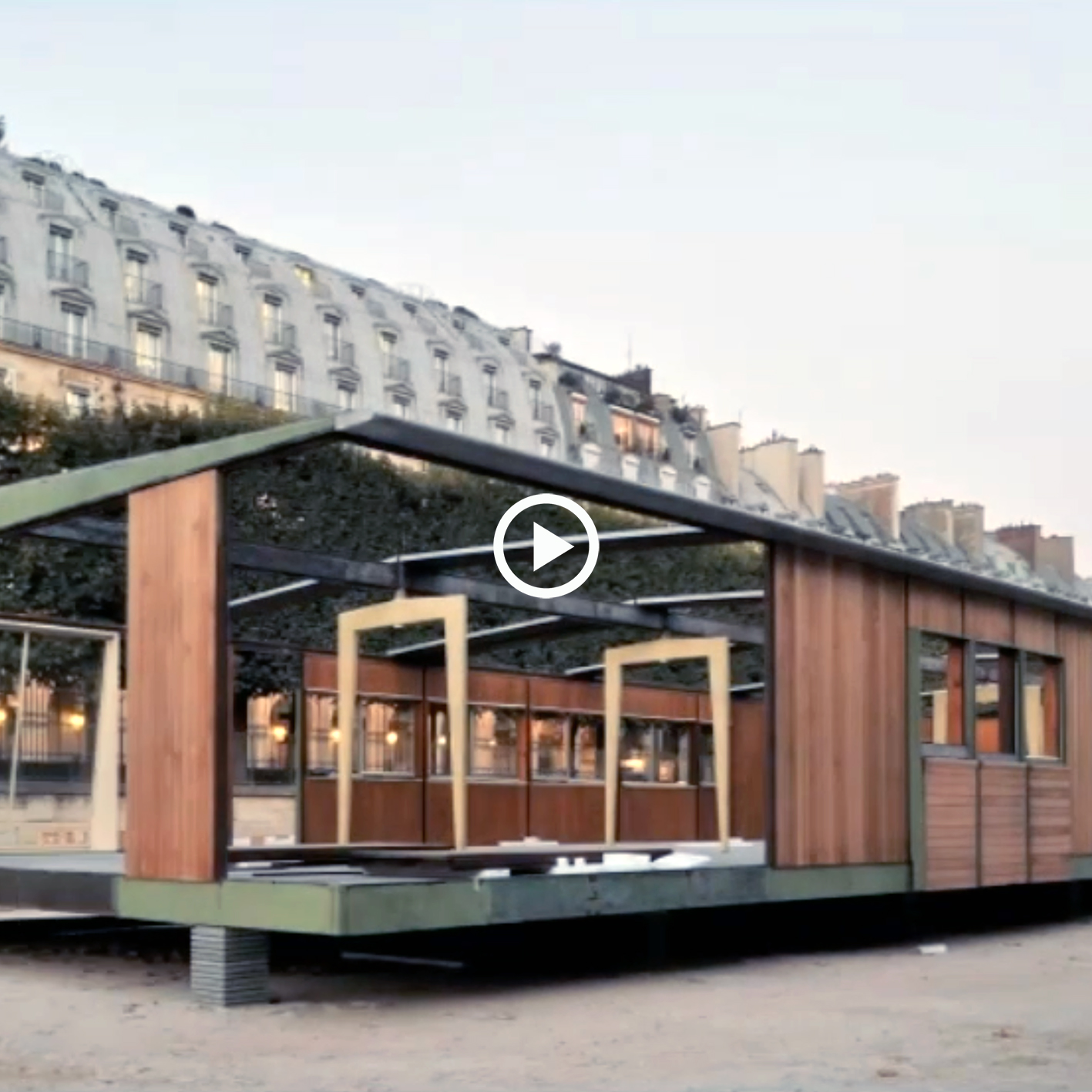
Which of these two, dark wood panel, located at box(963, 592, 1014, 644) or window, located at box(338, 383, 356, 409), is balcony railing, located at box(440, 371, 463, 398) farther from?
dark wood panel, located at box(963, 592, 1014, 644)

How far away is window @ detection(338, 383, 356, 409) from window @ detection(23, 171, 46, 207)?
12.5 metres

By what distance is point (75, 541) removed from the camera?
44.8 ft

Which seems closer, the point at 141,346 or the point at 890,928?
the point at 890,928

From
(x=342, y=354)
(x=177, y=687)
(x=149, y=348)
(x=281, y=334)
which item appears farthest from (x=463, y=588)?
(x=342, y=354)

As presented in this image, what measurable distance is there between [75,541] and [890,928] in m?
8.18

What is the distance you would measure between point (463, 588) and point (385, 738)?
299 cm

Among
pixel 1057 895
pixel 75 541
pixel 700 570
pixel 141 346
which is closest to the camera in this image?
pixel 75 541

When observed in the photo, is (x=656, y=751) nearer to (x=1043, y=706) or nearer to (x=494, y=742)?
(x=494, y=742)

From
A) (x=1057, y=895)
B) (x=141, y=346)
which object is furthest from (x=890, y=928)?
(x=141, y=346)

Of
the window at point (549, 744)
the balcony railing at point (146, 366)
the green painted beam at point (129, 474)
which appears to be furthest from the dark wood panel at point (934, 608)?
the balcony railing at point (146, 366)

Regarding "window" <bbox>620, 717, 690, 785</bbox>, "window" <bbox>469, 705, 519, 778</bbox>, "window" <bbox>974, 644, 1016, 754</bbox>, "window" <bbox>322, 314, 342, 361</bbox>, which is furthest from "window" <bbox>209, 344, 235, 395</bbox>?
"window" <bbox>974, 644, 1016, 754</bbox>

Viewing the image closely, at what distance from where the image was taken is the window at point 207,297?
54.3 meters

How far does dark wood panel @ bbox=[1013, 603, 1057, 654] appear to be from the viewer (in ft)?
55.8

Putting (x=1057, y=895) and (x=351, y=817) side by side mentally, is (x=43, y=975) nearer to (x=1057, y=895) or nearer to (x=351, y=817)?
(x=351, y=817)
